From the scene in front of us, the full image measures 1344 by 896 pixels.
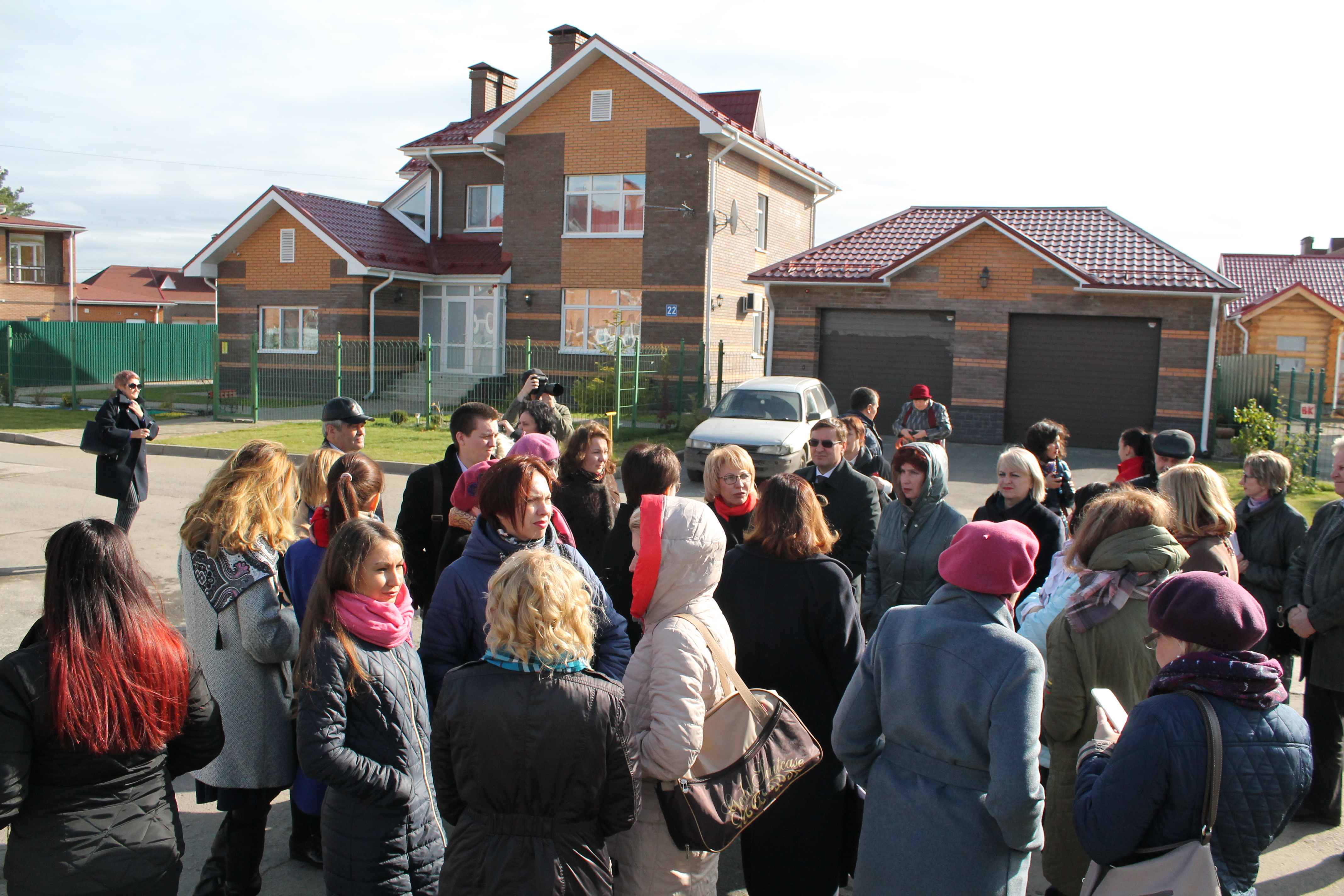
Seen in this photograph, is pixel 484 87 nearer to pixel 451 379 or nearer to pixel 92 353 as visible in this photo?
pixel 451 379

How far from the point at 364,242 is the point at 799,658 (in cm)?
2498

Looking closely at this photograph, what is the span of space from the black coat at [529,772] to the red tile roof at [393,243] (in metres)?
24.0

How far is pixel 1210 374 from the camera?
18.3m

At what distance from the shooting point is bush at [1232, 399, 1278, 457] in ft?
51.1

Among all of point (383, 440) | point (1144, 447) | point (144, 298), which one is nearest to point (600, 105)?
point (383, 440)

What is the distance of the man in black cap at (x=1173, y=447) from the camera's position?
18.4 feet

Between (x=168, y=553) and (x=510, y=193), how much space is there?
18.4m

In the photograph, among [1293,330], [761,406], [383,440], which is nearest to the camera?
[761,406]

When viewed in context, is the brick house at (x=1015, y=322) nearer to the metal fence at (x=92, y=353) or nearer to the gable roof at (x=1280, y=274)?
the metal fence at (x=92, y=353)

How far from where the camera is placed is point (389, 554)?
293cm

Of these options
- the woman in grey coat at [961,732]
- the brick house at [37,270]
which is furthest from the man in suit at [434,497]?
the brick house at [37,270]

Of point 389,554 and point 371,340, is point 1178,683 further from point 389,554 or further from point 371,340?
point 371,340

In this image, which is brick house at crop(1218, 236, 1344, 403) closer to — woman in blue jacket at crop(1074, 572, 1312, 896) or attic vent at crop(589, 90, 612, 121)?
attic vent at crop(589, 90, 612, 121)

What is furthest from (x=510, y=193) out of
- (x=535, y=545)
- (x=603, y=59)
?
(x=535, y=545)
